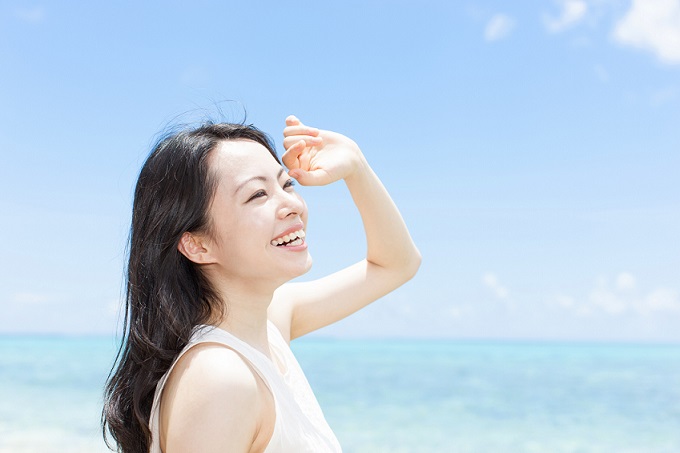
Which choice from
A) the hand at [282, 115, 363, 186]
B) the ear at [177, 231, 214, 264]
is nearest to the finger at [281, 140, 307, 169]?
the hand at [282, 115, 363, 186]

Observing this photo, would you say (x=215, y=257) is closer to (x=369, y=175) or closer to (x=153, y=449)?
(x=153, y=449)

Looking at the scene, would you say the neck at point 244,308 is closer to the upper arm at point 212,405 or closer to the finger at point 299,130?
the upper arm at point 212,405

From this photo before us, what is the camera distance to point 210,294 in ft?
6.75

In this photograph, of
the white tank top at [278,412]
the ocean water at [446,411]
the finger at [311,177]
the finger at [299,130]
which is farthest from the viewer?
the ocean water at [446,411]

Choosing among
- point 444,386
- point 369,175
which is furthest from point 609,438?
point 369,175

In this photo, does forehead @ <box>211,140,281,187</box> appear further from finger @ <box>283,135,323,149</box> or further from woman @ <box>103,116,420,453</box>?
finger @ <box>283,135,323,149</box>

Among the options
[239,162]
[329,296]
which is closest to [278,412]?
[239,162]

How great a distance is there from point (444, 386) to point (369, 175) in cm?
1647

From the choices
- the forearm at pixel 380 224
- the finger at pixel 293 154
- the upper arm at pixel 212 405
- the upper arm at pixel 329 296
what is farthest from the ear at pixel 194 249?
the forearm at pixel 380 224

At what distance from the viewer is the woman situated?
1831mm

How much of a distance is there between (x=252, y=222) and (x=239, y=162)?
165 millimetres

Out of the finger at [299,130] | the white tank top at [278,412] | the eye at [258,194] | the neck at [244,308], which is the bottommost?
the white tank top at [278,412]

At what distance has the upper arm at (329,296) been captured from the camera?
8.41 ft

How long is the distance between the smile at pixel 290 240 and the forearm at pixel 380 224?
0.56m
